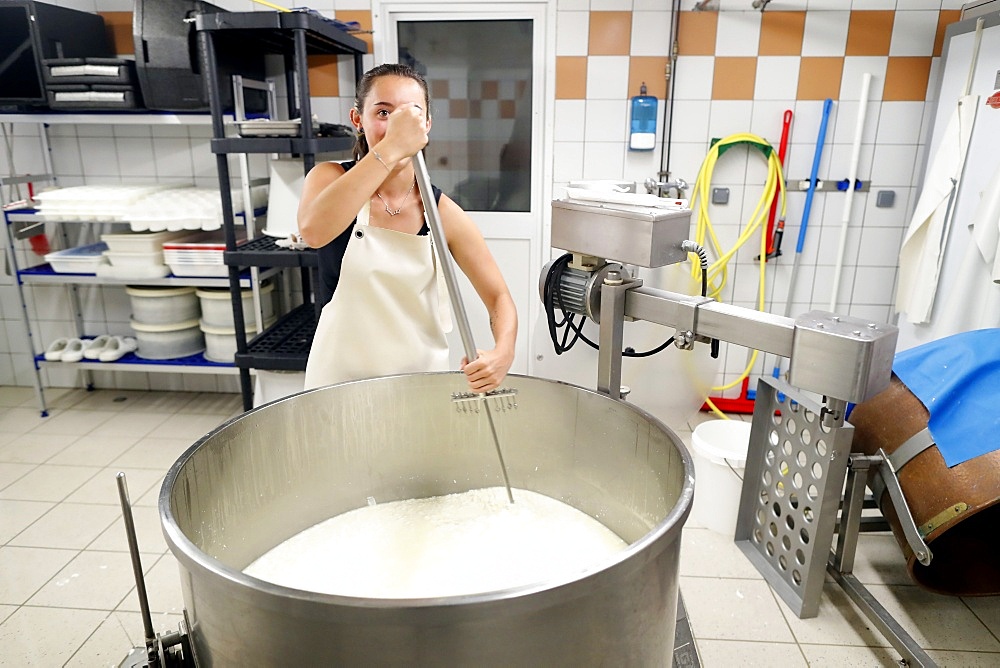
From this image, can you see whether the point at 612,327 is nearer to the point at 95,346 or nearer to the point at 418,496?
the point at 418,496

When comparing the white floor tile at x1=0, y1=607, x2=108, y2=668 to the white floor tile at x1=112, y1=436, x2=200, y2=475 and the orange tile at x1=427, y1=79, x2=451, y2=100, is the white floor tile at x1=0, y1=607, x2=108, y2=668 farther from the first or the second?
the orange tile at x1=427, y1=79, x2=451, y2=100

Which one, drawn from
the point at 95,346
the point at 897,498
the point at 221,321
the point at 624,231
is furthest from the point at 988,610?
the point at 95,346

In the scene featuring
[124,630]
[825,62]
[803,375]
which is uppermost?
[825,62]

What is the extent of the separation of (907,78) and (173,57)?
3026mm

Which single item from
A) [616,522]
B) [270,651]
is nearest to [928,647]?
[616,522]

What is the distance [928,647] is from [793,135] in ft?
6.79

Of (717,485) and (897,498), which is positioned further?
(717,485)

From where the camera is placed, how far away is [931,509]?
62.2 inches

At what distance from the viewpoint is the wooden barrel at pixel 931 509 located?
1580mm

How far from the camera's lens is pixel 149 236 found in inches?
114

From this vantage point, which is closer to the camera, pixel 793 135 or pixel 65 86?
pixel 65 86

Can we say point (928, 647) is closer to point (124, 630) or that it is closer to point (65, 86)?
point (124, 630)

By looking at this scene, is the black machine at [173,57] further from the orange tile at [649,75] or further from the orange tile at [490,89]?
the orange tile at [649,75]

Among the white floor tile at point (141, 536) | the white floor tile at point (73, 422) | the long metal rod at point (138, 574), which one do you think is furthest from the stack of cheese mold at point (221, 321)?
the long metal rod at point (138, 574)
